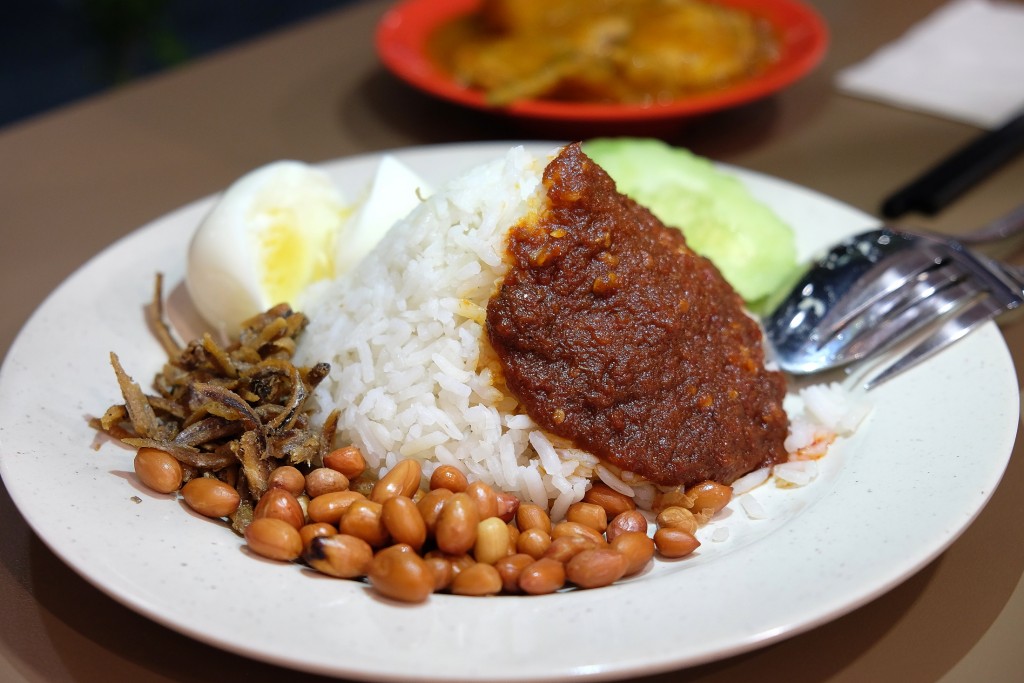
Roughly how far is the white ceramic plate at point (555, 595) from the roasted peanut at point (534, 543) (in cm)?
24

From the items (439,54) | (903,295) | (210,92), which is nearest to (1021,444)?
(903,295)

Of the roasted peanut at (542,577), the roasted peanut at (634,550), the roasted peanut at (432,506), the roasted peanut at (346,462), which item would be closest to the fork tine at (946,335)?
the roasted peanut at (634,550)

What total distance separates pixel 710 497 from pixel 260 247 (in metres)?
1.60

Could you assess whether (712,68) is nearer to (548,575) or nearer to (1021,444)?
(1021,444)

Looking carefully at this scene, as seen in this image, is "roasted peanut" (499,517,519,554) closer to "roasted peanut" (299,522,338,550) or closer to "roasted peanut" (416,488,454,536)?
"roasted peanut" (416,488,454,536)

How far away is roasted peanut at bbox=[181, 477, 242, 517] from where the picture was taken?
232cm

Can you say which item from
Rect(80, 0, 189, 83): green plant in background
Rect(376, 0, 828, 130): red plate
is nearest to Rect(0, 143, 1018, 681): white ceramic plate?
Rect(376, 0, 828, 130): red plate

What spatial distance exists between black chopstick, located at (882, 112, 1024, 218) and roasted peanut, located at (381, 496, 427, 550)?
2900mm

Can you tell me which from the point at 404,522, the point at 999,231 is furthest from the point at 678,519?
the point at 999,231

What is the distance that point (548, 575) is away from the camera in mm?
2113

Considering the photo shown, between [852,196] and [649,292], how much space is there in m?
2.23

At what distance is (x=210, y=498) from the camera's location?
232cm

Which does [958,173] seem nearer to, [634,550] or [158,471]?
[634,550]

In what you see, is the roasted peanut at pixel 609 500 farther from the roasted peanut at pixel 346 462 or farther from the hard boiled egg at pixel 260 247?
the hard boiled egg at pixel 260 247
